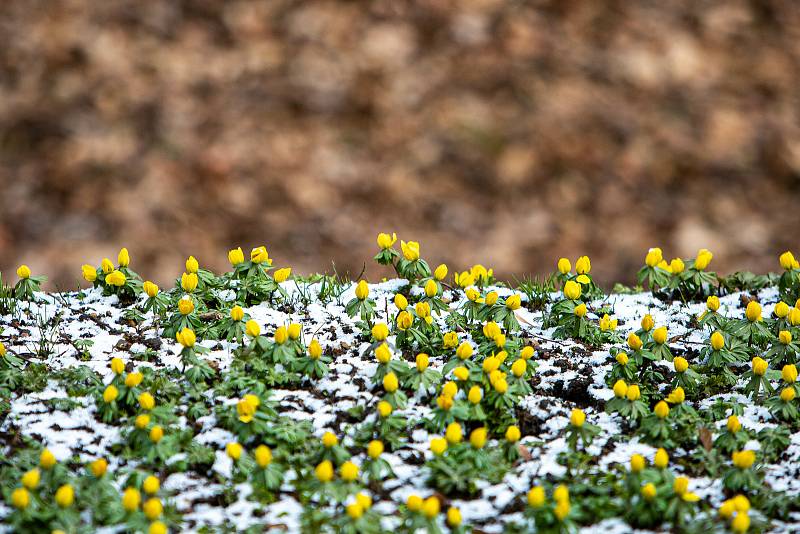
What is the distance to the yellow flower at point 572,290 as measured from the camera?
309 cm

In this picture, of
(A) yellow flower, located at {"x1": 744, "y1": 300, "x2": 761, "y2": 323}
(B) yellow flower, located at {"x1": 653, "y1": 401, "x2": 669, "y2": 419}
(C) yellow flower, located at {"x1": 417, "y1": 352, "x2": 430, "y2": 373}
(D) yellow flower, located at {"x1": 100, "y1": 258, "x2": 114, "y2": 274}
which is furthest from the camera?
(D) yellow flower, located at {"x1": 100, "y1": 258, "x2": 114, "y2": 274}

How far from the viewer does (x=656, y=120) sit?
6.84 metres

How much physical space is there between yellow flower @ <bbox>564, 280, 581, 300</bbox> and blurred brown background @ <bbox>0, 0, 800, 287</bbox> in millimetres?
3015

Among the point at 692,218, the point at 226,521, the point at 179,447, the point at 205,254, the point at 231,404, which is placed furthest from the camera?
the point at 692,218

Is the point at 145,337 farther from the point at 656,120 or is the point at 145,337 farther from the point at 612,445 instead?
the point at 656,120

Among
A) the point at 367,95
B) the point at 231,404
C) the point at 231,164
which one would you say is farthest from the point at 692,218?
the point at 231,404

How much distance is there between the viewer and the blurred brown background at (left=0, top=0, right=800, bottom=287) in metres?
6.12

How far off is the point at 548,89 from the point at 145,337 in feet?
15.2

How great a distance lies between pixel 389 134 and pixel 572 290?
3732mm

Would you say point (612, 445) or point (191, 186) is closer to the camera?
point (612, 445)

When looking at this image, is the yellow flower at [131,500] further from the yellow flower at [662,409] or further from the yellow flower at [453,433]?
the yellow flower at [662,409]

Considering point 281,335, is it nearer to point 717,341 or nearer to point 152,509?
point 152,509

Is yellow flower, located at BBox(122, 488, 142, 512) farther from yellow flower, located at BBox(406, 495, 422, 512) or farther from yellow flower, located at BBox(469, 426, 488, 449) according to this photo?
yellow flower, located at BBox(469, 426, 488, 449)

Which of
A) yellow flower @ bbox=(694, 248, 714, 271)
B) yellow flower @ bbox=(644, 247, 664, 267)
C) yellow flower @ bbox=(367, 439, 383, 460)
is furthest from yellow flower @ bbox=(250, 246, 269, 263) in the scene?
yellow flower @ bbox=(694, 248, 714, 271)
